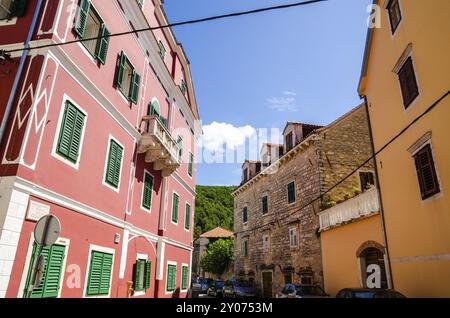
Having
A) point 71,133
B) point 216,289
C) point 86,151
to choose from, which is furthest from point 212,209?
point 71,133

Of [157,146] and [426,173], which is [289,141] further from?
[426,173]

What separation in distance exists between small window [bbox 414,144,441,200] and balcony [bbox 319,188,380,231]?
137 inches

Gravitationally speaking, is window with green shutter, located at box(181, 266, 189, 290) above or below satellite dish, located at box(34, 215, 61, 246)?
below

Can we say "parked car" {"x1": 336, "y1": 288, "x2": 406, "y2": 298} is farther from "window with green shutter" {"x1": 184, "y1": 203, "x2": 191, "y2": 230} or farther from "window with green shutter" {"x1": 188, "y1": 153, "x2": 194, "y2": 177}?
"window with green shutter" {"x1": 188, "y1": 153, "x2": 194, "y2": 177}

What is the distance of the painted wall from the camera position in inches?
539

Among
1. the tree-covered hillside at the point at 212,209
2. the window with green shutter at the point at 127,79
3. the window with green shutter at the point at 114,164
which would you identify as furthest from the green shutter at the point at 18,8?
→ the tree-covered hillside at the point at 212,209

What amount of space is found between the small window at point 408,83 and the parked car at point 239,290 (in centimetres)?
1916

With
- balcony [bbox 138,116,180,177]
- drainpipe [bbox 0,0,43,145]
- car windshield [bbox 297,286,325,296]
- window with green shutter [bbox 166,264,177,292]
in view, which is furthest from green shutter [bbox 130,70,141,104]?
car windshield [bbox 297,286,325,296]

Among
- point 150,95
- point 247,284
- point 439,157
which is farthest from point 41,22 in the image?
point 247,284

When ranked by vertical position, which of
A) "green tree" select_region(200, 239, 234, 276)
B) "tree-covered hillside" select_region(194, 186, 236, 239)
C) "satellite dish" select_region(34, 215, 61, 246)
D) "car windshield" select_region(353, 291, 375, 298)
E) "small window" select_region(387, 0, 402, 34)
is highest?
"tree-covered hillside" select_region(194, 186, 236, 239)

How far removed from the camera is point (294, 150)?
22078 mm

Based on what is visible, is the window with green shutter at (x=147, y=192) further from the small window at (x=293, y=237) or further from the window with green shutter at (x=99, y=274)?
the small window at (x=293, y=237)

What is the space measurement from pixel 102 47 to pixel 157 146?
4.30 meters
